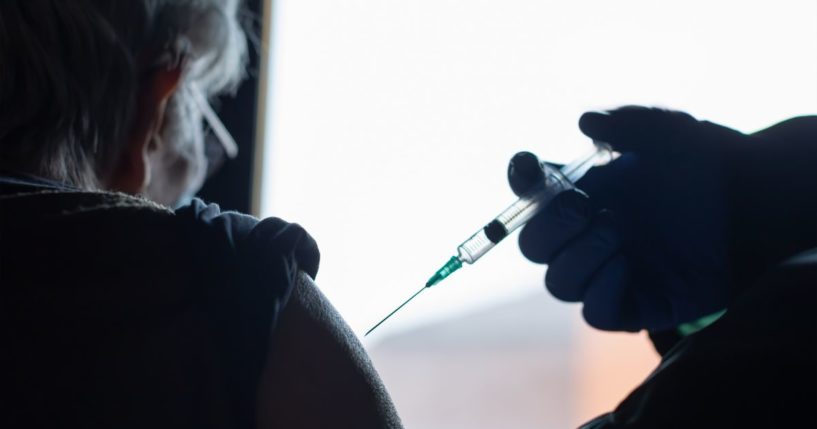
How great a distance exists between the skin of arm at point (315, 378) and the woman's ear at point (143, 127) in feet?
1.09

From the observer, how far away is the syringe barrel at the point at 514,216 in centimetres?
73

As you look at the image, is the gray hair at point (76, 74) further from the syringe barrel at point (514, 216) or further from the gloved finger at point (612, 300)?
the gloved finger at point (612, 300)

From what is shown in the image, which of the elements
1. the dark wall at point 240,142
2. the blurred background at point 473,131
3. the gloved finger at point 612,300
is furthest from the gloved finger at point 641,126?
the dark wall at point 240,142

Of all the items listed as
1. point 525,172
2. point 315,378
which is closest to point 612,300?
point 525,172

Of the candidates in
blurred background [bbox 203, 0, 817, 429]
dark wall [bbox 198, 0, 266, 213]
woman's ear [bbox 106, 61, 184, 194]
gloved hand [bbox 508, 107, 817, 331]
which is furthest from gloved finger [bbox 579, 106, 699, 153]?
dark wall [bbox 198, 0, 266, 213]

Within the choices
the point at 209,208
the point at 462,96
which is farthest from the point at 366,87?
the point at 209,208

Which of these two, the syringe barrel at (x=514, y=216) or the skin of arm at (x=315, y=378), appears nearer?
the skin of arm at (x=315, y=378)

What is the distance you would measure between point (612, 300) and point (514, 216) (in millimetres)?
140

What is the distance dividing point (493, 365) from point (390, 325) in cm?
18

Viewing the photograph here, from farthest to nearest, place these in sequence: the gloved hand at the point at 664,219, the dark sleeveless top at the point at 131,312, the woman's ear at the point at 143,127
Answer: the woman's ear at the point at 143,127, the gloved hand at the point at 664,219, the dark sleeveless top at the point at 131,312

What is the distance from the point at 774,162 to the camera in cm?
67

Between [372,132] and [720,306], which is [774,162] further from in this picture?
[372,132]

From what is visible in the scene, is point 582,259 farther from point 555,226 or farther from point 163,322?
point 163,322

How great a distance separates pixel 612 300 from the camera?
767mm
